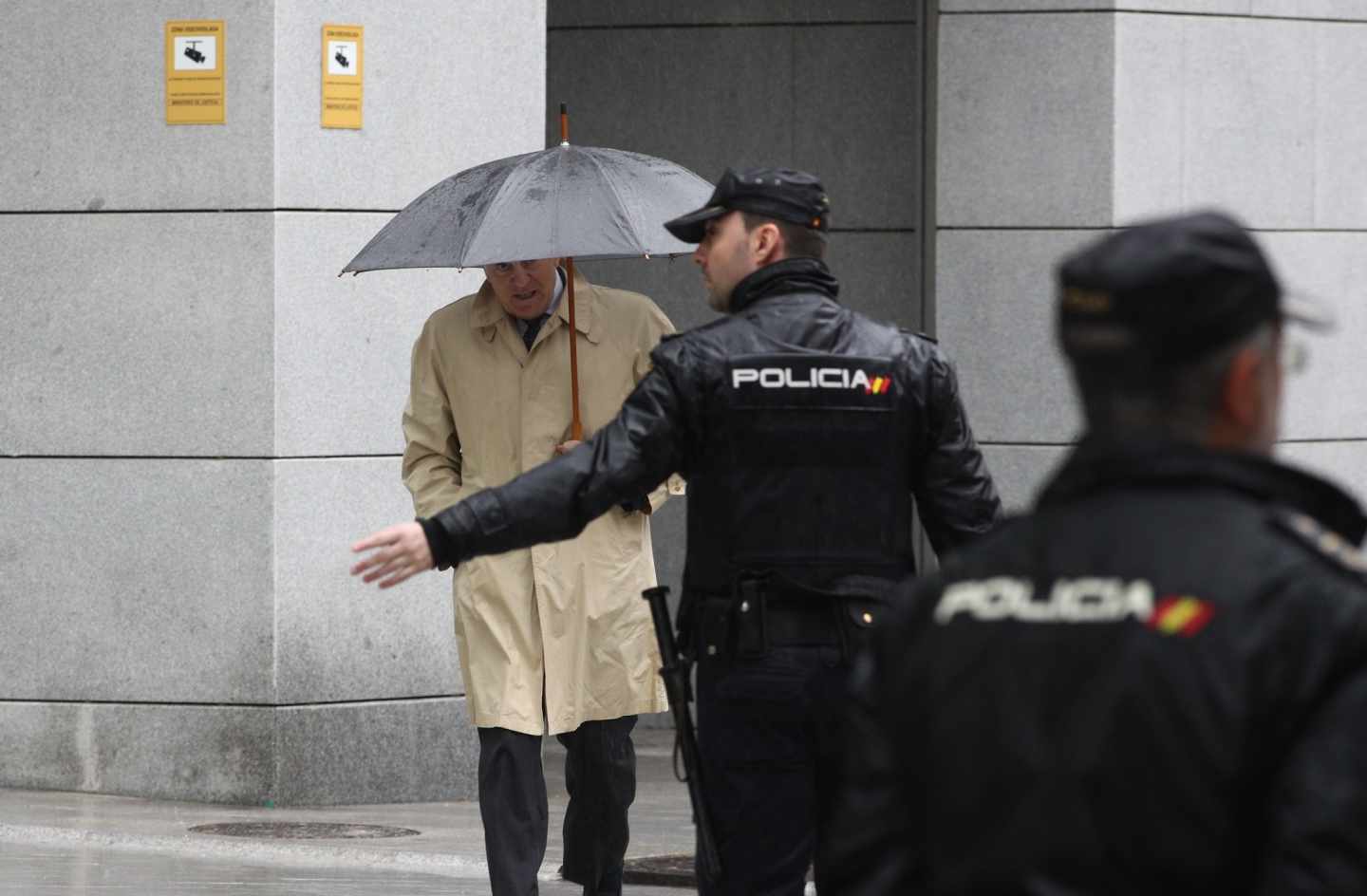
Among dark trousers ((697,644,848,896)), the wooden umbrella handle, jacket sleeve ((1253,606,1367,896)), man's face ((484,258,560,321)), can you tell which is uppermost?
man's face ((484,258,560,321))

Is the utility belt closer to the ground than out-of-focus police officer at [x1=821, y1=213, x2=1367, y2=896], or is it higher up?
closer to the ground

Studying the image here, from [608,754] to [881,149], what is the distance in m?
5.12

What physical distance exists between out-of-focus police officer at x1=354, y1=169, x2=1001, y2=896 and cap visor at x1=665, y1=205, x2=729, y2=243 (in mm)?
243

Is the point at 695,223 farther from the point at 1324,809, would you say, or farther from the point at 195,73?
the point at 195,73

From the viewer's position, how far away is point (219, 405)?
30.3 feet

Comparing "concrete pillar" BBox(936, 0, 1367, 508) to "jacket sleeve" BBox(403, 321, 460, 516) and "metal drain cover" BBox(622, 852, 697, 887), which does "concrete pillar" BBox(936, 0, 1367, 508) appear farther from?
"jacket sleeve" BBox(403, 321, 460, 516)

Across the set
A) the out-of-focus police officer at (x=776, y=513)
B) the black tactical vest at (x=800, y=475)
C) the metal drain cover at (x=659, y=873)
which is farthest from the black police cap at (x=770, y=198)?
the metal drain cover at (x=659, y=873)

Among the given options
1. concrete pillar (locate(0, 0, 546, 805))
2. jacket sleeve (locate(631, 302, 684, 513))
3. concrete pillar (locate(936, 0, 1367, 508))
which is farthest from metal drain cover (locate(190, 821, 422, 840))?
concrete pillar (locate(936, 0, 1367, 508))

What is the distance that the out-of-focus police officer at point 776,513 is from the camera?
4777mm

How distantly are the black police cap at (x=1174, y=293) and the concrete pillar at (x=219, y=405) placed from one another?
721 cm

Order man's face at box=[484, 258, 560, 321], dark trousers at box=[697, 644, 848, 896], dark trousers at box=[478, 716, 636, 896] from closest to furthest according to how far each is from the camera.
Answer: dark trousers at box=[697, 644, 848, 896]
dark trousers at box=[478, 716, 636, 896]
man's face at box=[484, 258, 560, 321]

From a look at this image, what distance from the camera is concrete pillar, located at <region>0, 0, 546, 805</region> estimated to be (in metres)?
9.14

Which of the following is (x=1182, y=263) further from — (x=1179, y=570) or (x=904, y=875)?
(x=904, y=875)

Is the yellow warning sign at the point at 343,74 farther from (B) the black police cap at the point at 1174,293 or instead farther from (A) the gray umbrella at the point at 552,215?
(B) the black police cap at the point at 1174,293
